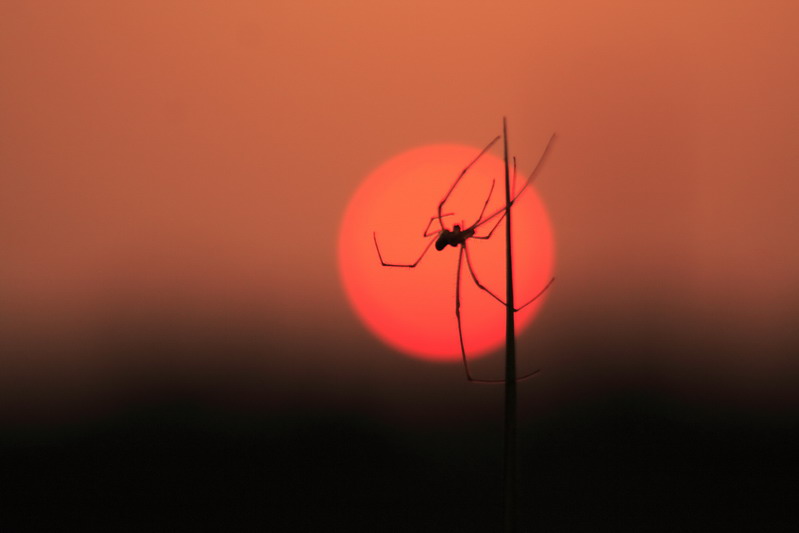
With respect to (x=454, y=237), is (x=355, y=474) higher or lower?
lower

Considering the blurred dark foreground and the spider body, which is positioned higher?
the spider body

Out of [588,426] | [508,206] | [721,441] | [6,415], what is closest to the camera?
[508,206]

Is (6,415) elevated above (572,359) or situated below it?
below

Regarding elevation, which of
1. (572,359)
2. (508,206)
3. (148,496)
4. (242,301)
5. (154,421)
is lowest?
(148,496)

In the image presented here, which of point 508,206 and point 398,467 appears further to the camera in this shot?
point 398,467

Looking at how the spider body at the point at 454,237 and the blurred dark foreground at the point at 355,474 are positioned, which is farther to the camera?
the blurred dark foreground at the point at 355,474

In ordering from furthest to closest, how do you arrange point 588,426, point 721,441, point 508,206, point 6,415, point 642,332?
point 6,415, point 588,426, point 721,441, point 642,332, point 508,206

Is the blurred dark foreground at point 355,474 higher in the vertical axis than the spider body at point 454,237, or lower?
lower

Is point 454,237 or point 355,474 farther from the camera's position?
point 355,474

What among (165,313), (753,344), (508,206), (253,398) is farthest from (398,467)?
(508,206)

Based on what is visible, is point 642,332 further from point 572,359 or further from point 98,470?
point 98,470

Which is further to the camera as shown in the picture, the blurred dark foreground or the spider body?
the blurred dark foreground
